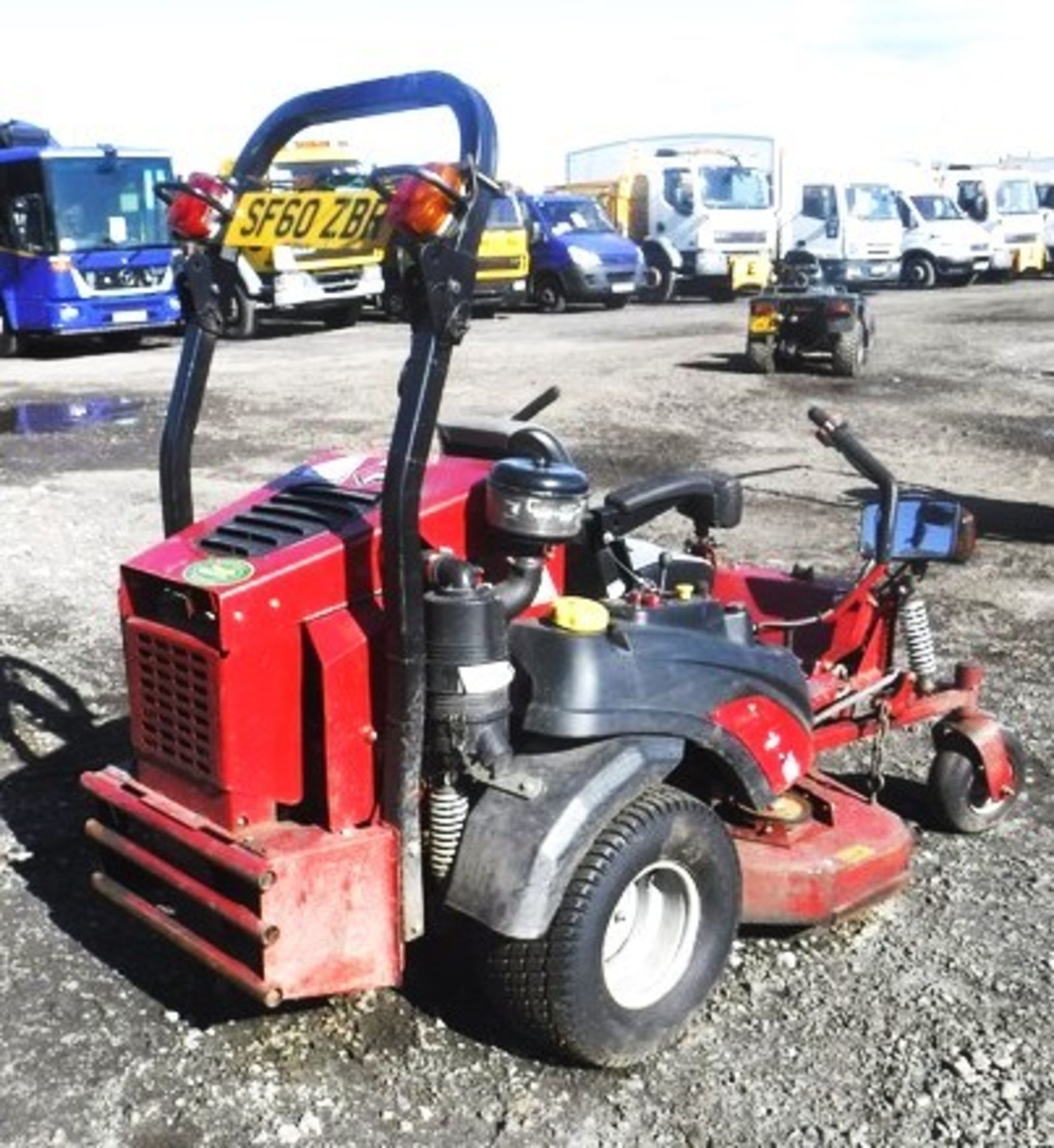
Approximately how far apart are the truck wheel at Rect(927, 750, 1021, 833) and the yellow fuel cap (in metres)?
1.68

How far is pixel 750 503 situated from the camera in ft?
30.0

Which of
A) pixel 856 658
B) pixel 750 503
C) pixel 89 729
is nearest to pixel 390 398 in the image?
pixel 750 503

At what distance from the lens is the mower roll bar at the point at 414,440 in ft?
9.16

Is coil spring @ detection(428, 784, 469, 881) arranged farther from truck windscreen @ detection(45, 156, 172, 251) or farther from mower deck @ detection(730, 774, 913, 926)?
truck windscreen @ detection(45, 156, 172, 251)

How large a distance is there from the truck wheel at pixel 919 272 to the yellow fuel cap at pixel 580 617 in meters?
26.5

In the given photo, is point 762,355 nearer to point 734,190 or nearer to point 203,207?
point 734,190

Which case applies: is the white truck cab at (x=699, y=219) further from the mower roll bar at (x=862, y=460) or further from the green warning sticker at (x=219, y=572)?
the green warning sticker at (x=219, y=572)

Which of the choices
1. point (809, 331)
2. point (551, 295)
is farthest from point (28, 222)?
point (809, 331)

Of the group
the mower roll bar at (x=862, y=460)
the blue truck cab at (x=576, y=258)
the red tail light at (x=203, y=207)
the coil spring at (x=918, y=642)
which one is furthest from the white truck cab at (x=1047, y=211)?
the red tail light at (x=203, y=207)

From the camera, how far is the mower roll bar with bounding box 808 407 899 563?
4102 mm

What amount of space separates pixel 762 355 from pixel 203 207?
1215cm

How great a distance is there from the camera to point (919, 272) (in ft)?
92.5

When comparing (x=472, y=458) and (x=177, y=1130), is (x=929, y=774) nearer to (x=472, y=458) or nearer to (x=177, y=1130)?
(x=472, y=458)

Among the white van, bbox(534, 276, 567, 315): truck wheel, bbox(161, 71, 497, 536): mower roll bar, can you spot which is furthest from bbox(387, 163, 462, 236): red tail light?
the white van
